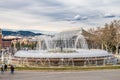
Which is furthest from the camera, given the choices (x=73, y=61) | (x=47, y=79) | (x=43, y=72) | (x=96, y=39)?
(x=96, y=39)

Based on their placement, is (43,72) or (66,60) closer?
(43,72)

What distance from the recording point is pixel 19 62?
45.3 meters

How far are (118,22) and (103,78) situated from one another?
5990cm

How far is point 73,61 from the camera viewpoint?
Result: 43031mm

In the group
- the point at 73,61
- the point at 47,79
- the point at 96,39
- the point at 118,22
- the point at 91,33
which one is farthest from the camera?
the point at 91,33

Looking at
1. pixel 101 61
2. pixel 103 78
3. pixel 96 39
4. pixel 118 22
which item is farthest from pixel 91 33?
pixel 103 78

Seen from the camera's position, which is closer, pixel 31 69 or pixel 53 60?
pixel 31 69

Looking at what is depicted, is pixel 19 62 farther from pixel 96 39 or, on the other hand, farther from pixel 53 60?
pixel 96 39

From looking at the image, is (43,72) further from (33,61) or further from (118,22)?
(118,22)

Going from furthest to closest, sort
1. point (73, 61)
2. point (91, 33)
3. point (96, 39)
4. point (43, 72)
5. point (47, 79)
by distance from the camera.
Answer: point (91, 33) < point (96, 39) < point (73, 61) < point (43, 72) < point (47, 79)

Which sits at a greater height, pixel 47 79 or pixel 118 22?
pixel 118 22

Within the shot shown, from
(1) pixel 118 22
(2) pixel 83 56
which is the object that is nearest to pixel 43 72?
(2) pixel 83 56

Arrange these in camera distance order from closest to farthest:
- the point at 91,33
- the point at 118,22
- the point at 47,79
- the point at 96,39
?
the point at 47,79 < the point at 118,22 < the point at 96,39 < the point at 91,33

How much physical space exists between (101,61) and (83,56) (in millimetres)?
2941
